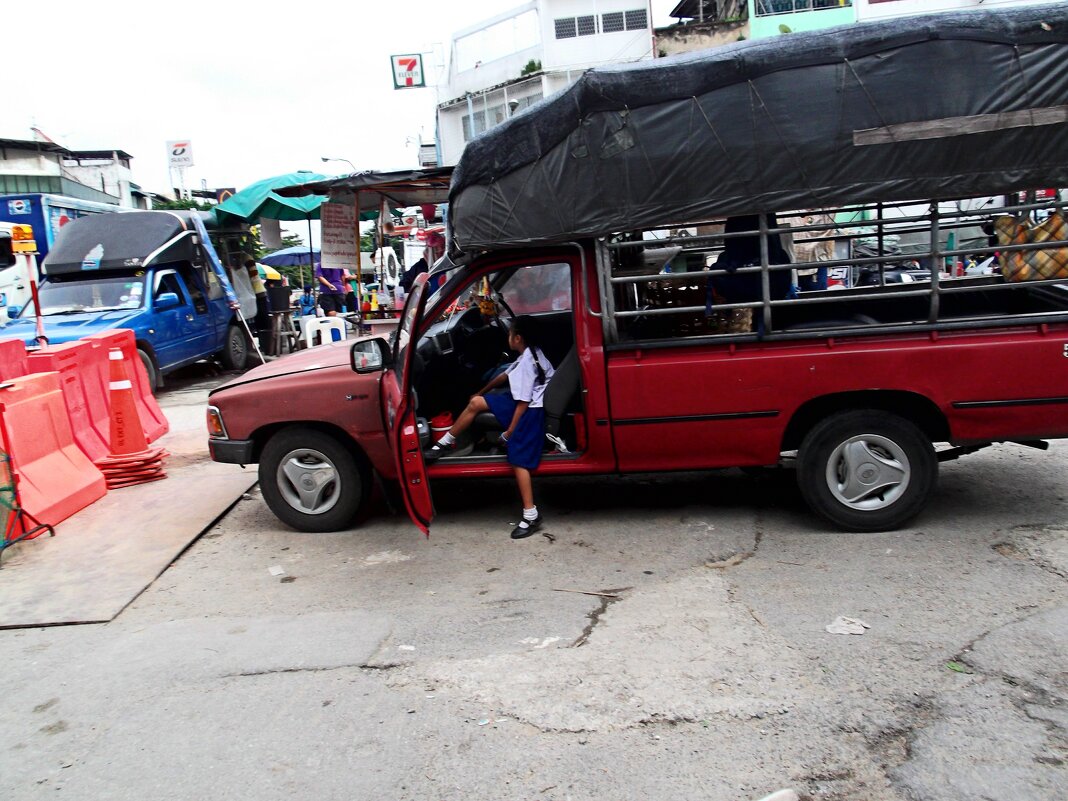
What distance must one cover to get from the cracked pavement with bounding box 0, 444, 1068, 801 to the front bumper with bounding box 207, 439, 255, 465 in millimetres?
595

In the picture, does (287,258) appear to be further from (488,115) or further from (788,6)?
(788,6)

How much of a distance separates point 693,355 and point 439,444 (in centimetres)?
169

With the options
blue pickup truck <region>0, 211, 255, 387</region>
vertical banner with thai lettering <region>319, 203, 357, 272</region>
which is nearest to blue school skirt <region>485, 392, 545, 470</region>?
vertical banner with thai lettering <region>319, 203, 357, 272</region>

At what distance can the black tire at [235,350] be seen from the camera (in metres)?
14.1

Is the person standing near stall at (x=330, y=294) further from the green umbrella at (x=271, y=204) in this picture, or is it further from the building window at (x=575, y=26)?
the building window at (x=575, y=26)

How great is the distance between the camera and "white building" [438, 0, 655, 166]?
3594 cm

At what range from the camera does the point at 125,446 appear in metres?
7.47

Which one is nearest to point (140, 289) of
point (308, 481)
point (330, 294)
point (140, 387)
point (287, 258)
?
point (140, 387)

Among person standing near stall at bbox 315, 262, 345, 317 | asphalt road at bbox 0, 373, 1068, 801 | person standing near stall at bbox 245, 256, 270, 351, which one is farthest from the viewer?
person standing near stall at bbox 315, 262, 345, 317

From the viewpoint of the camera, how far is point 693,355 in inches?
198

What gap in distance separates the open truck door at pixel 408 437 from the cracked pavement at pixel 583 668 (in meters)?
0.36

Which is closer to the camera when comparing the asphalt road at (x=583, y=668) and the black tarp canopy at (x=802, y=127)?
the asphalt road at (x=583, y=668)

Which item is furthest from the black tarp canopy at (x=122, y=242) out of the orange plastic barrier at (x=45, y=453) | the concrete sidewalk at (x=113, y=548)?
the orange plastic barrier at (x=45, y=453)

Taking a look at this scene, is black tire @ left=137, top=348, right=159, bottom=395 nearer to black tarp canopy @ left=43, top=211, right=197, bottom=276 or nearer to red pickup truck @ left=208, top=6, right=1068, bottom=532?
black tarp canopy @ left=43, top=211, right=197, bottom=276
